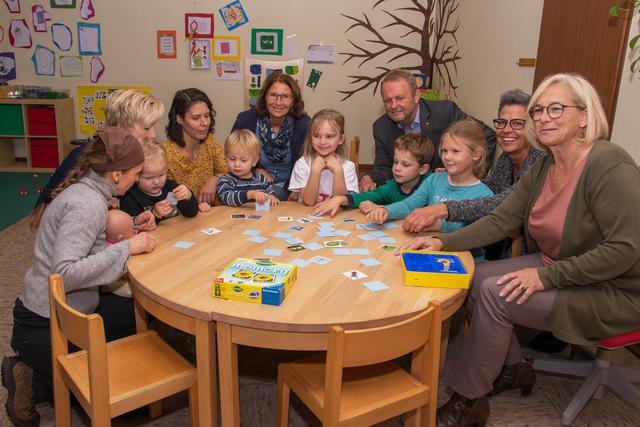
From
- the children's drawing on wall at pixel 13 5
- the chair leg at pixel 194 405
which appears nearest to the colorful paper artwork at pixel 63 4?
the children's drawing on wall at pixel 13 5

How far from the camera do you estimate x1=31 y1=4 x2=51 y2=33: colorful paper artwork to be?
18.7ft

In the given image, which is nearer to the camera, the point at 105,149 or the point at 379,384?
the point at 379,384

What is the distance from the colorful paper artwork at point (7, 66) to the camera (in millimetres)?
5855

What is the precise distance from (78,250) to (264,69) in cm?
420

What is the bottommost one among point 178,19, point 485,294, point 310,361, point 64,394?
point 64,394

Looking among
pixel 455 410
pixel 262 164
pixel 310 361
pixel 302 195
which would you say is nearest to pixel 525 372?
pixel 455 410

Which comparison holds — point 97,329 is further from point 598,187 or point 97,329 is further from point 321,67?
point 321,67

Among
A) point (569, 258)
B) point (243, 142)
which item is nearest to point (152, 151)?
point (243, 142)

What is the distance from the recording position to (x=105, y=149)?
75.8 inches

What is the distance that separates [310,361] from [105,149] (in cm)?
106

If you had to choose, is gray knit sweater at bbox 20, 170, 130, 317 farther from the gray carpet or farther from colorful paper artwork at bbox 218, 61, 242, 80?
colorful paper artwork at bbox 218, 61, 242, 80

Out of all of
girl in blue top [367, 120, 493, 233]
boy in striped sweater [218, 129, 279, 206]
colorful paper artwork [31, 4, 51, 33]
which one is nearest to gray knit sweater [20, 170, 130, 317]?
boy in striped sweater [218, 129, 279, 206]

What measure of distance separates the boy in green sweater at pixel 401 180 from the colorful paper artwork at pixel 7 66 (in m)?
4.98

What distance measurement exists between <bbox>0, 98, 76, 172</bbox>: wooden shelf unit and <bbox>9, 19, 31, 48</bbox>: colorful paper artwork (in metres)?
0.70
